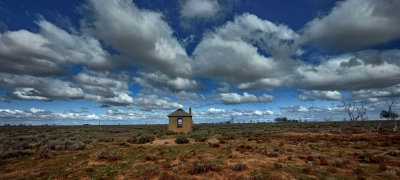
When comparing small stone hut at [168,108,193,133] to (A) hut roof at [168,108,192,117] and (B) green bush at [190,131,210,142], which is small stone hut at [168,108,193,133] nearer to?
(A) hut roof at [168,108,192,117]

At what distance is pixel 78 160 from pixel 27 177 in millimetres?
3423

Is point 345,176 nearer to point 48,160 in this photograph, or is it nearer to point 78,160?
point 78,160

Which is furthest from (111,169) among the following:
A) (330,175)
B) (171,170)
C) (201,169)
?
(330,175)

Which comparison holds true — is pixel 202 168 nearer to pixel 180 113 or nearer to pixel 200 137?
pixel 200 137

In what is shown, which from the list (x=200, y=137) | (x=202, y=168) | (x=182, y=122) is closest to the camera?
(x=202, y=168)

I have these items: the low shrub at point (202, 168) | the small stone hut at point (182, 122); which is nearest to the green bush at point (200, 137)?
the small stone hut at point (182, 122)

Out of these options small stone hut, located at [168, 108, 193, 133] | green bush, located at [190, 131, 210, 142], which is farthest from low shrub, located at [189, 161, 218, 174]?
small stone hut, located at [168, 108, 193, 133]

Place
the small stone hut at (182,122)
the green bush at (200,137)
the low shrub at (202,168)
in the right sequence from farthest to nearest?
the small stone hut at (182,122), the green bush at (200,137), the low shrub at (202,168)

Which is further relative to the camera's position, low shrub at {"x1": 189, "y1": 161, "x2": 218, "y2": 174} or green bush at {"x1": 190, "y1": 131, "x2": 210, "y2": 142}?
green bush at {"x1": 190, "y1": 131, "x2": 210, "y2": 142}

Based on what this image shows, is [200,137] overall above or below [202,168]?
below

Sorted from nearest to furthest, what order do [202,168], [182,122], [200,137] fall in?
[202,168]
[200,137]
[182,122]

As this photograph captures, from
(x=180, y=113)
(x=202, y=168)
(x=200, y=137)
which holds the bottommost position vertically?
(x=200, y=137)

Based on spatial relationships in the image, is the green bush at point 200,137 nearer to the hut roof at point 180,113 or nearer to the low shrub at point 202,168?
the hut roof at point 180,113

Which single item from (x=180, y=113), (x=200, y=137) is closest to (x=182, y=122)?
(x=180, y=113)
